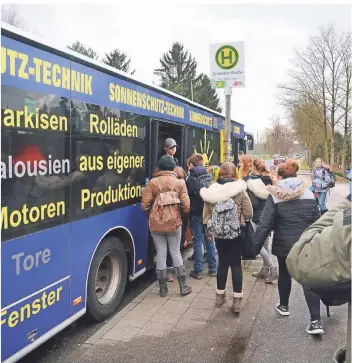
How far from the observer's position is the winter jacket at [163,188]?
5.01 meters

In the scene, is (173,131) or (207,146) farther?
(207,146)

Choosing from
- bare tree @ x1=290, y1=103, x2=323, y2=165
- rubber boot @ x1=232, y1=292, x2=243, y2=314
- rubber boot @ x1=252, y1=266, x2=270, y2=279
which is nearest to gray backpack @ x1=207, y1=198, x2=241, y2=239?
rubber boot @ x1=232, y1=292, x2=243, y2=314

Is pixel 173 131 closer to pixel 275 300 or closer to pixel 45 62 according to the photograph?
pixel 275 300

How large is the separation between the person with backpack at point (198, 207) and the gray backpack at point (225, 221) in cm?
118

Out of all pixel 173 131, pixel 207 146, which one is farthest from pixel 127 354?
pixel 207 146

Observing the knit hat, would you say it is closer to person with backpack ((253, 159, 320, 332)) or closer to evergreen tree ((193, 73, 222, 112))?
person with backpack ((253, 159, 320, 332))

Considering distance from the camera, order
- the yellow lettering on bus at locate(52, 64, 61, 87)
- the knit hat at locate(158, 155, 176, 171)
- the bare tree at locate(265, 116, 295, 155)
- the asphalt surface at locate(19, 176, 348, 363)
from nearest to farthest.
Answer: the yellow lettering on bus at locate(52, 64, 61, 87) → the asphalt surface at locate(19, 176, 348, 363) → the knit hat at locate(158, 155, 176, 171) → the bare tree at locate(265, 116, 295, 155)

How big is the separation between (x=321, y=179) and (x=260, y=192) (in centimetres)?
671

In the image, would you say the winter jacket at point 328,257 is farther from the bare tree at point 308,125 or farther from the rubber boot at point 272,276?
the bare tree at point 308,125

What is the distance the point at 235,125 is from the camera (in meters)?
12.1

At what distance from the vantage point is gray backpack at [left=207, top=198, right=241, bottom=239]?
4.47 metres

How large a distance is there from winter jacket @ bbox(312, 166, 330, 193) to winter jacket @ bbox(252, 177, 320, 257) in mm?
7703

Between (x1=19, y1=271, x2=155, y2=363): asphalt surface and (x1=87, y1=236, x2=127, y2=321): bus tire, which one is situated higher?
(x1=87, y1=236, x2=127, y2=321): bus tire

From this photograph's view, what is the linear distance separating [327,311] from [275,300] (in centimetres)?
71
